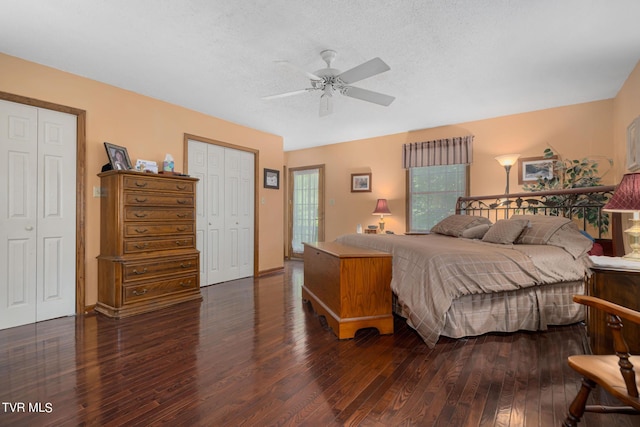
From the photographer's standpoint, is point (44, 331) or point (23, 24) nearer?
point (23, 24)

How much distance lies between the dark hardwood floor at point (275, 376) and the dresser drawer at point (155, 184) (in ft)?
4.55

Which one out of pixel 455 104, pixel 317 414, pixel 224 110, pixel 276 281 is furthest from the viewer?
pixel 276 281

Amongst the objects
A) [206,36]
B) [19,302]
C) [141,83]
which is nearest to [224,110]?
[141,83]

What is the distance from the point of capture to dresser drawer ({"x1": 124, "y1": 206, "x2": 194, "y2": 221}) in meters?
3.28

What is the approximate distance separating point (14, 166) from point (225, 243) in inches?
99.0

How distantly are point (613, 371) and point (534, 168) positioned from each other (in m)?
3.81

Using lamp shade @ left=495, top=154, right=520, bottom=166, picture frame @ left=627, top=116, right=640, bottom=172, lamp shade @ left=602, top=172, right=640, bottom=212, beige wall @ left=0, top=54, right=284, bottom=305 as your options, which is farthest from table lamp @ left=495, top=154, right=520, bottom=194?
beige wall @ left=0, top=54, right=284, bottom=305

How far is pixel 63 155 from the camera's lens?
10.5 feet

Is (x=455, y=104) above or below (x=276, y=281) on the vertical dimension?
above

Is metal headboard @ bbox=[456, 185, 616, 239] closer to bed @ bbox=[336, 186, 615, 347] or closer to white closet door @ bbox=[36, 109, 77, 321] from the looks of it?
bed @ bbox=[336, 186, 615, 347]

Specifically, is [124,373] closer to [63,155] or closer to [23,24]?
[63,155]

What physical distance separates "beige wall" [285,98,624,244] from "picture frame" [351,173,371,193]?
0.08 m

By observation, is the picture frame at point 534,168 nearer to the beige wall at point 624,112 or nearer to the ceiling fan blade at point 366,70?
the beige wall at point 624,112

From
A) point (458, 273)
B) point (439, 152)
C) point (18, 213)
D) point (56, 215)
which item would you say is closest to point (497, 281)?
point (458, 273)
